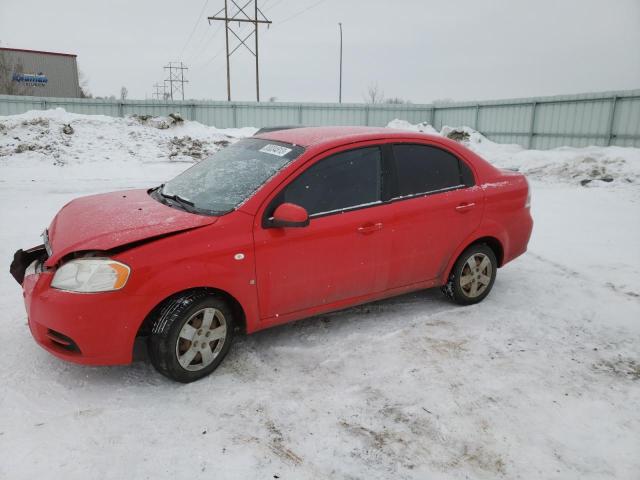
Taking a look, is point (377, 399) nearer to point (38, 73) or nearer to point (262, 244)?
point (262, 244)

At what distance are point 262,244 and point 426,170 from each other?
1725 mm

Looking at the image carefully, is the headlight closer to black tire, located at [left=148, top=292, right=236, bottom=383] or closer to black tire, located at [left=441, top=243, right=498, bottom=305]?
black tire, located at [left=148, top=292, right=236, bottom=383]

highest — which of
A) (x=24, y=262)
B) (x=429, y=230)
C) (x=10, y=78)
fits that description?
(x=10, y=78)

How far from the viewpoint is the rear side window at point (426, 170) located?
4020mm

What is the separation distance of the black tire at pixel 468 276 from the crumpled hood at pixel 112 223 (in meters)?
2.41

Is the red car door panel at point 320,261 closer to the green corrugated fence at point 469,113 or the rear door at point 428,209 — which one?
the rear door at point 428,209

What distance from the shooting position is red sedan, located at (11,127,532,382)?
9.64 ft

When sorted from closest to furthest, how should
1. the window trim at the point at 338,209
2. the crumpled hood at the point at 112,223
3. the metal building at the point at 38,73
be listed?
the crumpled hood at the point at 112,223 → the window trim at the point at 338,209 → the metal building at the point at 38,73

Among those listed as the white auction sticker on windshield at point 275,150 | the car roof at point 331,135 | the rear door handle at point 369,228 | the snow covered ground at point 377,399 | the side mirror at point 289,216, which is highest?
the car roof at point 331,135

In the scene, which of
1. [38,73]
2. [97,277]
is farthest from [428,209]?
[38,73]

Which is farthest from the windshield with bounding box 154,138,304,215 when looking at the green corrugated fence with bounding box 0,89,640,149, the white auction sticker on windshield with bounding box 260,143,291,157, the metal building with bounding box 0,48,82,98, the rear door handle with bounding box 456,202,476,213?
the metal building with bounding box 0,48,82,98

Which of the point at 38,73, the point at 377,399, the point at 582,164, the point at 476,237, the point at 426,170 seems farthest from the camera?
the point at 38,73

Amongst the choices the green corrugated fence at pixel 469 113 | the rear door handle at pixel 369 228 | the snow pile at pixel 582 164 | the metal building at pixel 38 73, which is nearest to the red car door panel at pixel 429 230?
the rear door handle at pixel 369 228

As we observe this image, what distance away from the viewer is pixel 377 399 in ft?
10.2
